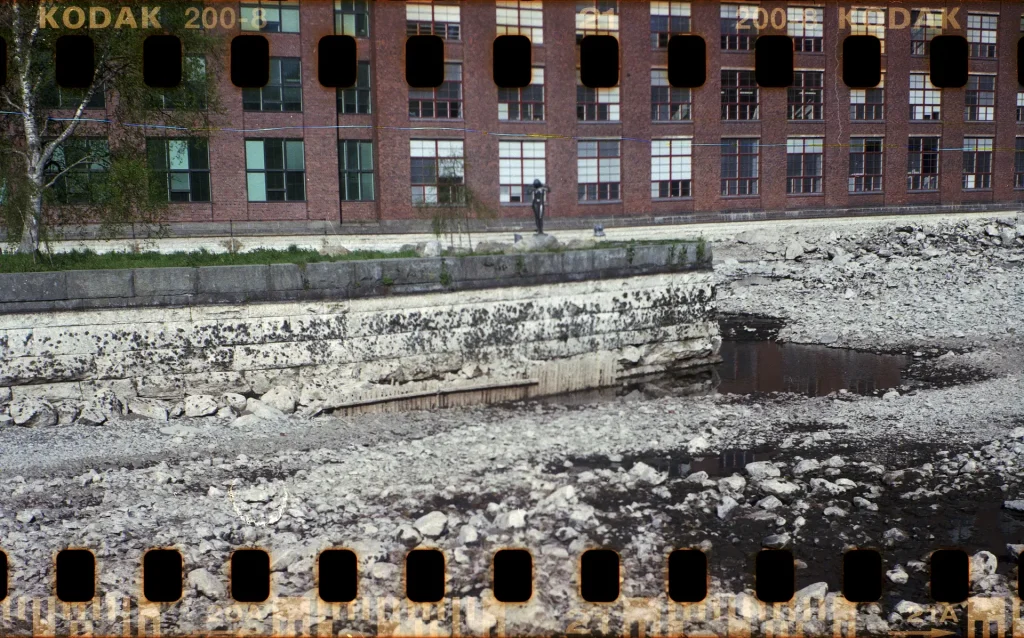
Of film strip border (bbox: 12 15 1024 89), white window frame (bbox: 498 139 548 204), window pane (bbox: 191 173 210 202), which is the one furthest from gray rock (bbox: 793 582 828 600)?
white window frame (bbox: 498 139 548 204)

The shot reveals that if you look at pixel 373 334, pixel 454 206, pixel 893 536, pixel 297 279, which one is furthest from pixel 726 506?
pixel 454 206

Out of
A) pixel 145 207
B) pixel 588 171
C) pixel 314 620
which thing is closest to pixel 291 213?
pixel 588 171

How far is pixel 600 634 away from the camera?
6.88 meters

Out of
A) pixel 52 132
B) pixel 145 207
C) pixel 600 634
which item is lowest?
pixel 600 634

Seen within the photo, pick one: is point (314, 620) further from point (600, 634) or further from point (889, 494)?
point (889, 494)

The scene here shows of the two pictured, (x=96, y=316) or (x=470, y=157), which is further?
(x=470, y=157)

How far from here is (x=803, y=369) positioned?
17.4 m

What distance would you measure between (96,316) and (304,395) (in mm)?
2984

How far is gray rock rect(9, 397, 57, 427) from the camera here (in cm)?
1174

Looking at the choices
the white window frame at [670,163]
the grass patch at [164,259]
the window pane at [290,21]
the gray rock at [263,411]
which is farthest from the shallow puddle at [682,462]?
the white window frame at [670,163]

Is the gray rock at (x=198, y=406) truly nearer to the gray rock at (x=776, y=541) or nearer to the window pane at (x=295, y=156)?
the gray rock at (x=776, y=541)

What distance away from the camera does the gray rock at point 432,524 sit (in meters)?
8.52

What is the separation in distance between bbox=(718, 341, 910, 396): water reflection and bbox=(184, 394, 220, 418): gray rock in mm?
8508

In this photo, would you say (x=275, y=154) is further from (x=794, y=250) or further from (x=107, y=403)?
(x=107, y=403)
